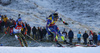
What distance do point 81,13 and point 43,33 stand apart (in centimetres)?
557

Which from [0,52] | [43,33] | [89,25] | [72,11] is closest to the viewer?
[0,52]

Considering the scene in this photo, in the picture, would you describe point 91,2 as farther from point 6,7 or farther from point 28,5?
point 6,7

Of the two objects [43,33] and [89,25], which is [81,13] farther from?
[43,33]

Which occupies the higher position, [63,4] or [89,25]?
[63,4]

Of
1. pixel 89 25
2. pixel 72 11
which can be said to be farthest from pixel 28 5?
pixel 89 25

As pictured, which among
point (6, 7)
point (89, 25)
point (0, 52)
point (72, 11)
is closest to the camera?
point (0, 52)

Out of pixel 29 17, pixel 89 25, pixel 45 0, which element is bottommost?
pixel 89 25

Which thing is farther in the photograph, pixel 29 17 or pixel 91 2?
pixel 91 2

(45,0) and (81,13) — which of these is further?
(45,0)

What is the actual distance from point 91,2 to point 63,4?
2.40 metres

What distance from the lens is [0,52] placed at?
392 centimetres

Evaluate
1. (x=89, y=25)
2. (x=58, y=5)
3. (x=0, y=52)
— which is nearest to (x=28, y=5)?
(x=58, y=5)

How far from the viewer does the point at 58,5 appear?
47.4 ft

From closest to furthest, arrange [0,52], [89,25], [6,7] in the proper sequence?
[0,52]
[89,25]
[6,7]
